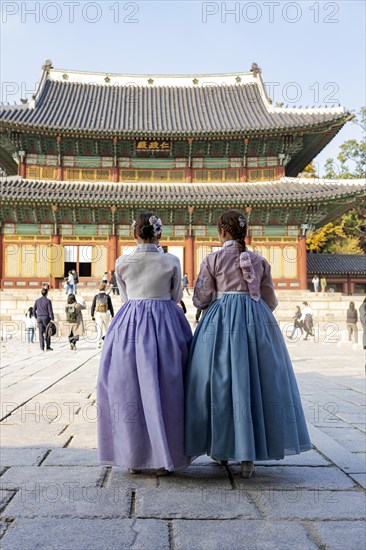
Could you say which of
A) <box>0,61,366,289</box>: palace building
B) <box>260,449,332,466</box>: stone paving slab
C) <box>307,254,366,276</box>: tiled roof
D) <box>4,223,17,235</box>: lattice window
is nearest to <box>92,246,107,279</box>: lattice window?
<box>0,61,366,289</box>: palace building

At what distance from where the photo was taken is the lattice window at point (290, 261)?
23.0 m

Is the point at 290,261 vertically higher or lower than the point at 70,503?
higher

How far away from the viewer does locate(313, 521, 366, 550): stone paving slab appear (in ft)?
7.79

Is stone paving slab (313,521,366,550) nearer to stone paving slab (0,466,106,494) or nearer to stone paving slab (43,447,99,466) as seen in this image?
stone paving slab (0,466,106,494)

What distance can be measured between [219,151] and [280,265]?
601 centimetres

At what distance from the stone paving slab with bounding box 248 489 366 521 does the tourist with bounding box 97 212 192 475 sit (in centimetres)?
59

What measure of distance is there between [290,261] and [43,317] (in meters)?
13.7

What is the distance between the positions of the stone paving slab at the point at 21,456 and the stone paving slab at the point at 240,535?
1432 mm

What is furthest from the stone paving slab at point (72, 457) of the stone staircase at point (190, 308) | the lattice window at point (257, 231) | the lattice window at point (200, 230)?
the lattice window at point (257, 231)

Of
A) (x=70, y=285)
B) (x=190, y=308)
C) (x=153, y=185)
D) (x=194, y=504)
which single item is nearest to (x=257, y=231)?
(x=153, y=185)

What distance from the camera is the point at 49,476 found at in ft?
10.7

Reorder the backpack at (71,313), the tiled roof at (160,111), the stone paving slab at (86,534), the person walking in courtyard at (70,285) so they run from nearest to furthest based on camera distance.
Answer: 1. the stone paving slab at (86,534)
2. the backpack at (71,313)
3. the person walking in courtyard at (70,285)
4. the tiled roof at (160,111)

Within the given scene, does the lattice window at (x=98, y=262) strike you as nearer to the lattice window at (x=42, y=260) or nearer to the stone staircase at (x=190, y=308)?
the stone staircase at (x=190, y=308)

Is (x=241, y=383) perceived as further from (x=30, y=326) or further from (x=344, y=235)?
(x=344, y=235)
